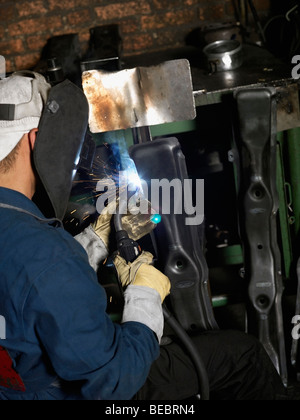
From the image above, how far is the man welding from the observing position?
125 cm

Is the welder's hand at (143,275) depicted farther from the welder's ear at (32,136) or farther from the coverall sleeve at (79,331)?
the welder's ear at (32,136)

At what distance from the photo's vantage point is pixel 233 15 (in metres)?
3.35

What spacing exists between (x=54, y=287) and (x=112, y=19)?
261 centimetres

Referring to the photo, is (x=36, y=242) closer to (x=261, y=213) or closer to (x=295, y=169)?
(x=261, y=213)

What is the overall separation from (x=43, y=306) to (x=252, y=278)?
4.30 feet

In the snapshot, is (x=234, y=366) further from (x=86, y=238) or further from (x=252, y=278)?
(x=86, y=238)

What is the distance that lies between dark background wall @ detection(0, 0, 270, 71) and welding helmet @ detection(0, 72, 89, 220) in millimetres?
1970

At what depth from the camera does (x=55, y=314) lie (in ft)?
4.05

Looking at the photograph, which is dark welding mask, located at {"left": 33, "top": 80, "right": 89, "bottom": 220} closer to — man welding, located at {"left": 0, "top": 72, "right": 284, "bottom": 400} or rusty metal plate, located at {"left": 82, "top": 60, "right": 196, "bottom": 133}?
man welding, located at {"left": 0, "top": 72, "right": 284, "bottom": 400}

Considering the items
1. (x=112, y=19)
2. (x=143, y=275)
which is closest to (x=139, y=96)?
(x=143, y=275)

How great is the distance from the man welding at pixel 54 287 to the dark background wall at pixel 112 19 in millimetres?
1973

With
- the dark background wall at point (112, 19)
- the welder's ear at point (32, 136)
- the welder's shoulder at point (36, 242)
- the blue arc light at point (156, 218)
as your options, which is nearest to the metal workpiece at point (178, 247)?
the blue arc light at point (156, 218)
